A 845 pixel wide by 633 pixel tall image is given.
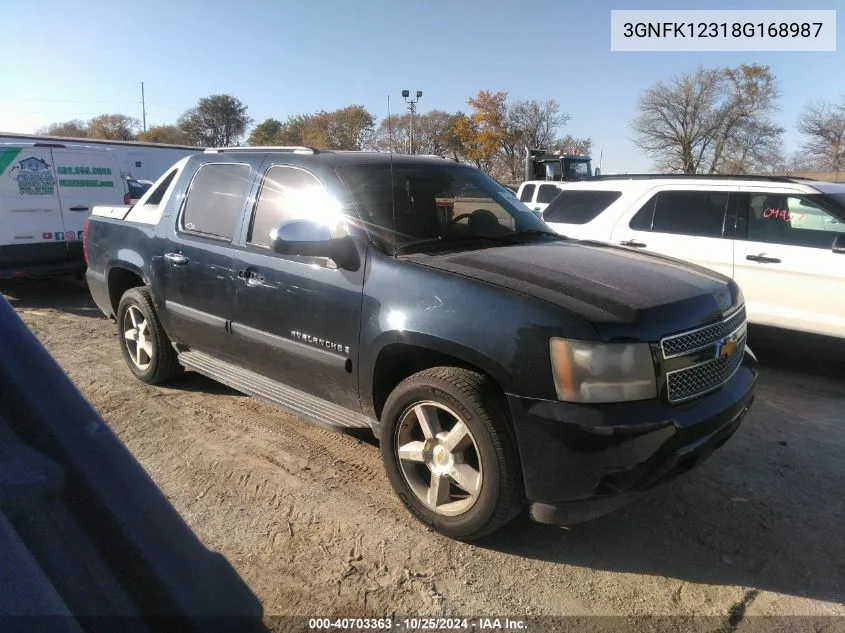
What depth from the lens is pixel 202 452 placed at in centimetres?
388

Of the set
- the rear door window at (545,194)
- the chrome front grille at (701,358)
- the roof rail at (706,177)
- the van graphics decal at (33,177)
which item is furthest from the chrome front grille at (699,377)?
the rear door window at (545,194)

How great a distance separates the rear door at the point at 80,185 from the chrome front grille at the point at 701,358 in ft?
29.1

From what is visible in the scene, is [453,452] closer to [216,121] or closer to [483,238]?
[483,238]

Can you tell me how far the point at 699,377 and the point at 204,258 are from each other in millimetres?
3181

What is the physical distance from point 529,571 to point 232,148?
11.5ft

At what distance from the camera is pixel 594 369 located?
2.50 metres

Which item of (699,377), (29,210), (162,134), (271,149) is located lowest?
(699,377)

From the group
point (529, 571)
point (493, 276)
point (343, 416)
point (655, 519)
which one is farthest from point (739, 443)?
point (343, 416)

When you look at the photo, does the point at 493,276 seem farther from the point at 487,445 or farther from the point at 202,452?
the point at 202,452

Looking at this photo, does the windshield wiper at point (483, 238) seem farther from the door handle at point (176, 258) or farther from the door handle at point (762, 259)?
the door handle at point (762, 259)

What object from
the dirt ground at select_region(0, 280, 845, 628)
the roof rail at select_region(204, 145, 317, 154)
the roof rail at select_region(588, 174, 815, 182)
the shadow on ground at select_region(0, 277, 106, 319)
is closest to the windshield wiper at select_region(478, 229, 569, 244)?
the roof rail at select_region(204, 145, 317, 154)

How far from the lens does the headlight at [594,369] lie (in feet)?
8.21

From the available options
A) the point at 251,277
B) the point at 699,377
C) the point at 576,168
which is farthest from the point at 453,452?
the point at 576,168

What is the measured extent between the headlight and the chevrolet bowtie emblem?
2.13 feet
